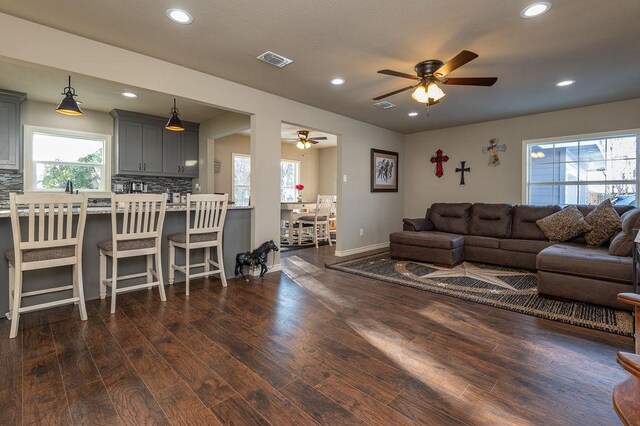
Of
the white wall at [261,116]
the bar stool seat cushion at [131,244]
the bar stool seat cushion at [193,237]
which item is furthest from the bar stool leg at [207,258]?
the bar stool seat cushion at [131,244]

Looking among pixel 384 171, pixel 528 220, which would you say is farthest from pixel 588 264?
pixel 384 171

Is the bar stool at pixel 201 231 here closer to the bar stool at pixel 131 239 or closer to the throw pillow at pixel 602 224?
the bar stool at pixel 131 239

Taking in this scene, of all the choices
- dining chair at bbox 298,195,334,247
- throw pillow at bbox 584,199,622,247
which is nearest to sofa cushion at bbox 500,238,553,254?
throw pillow at bbox 584,199,622,247

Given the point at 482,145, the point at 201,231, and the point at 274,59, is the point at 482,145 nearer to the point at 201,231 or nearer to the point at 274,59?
the point at 274,59

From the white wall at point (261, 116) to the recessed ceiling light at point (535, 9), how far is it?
2.88m

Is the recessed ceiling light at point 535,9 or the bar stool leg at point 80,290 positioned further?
the bar stool leg at point 80,290

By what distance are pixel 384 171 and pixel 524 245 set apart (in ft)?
9.23

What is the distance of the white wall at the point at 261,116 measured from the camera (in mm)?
2580

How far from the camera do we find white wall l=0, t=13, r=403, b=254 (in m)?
2.58

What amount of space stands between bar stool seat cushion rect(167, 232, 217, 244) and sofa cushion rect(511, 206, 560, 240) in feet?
14.3

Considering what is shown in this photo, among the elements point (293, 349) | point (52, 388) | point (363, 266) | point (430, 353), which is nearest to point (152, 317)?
point (52, 388)

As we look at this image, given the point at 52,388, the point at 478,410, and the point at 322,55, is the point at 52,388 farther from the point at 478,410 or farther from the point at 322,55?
the point at 322,55

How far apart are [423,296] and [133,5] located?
359 centimetres

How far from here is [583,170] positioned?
4.83 meters
